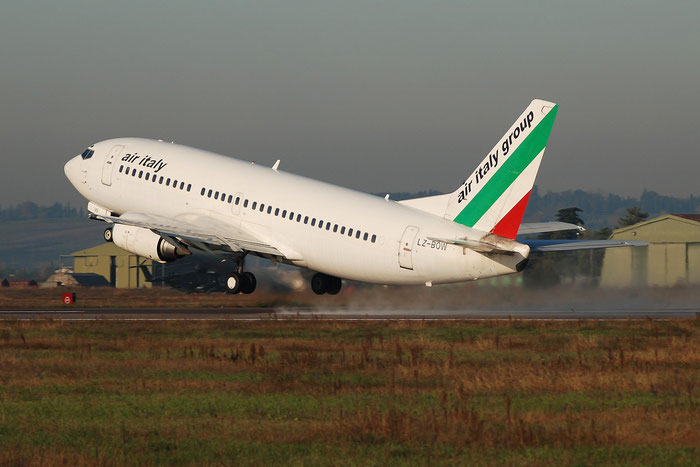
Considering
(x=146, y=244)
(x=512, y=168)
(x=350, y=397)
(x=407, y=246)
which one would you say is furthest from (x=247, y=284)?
(x=350, y=397)

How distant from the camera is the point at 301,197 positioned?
48.1m

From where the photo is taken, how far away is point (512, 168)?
41.5 m

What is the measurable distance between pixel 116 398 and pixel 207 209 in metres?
27.5

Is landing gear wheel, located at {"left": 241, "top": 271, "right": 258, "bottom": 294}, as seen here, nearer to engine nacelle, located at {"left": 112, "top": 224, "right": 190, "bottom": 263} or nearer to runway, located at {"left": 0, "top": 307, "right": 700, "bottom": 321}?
runway, located at {"left": 0, "top": 307, "right": 700, "bottom": 321}

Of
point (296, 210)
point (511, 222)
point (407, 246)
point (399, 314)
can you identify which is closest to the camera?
point (511, 222)

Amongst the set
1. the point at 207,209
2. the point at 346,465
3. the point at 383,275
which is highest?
the point at 207,209

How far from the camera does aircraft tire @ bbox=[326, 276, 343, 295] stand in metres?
53.6

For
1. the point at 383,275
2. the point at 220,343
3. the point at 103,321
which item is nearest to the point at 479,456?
the point at 220,343

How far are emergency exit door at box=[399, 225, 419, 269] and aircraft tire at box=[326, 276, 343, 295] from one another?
9.49 meters

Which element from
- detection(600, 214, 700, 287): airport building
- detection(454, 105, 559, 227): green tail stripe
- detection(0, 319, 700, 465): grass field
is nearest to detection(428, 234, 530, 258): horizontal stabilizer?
detection(454, 105, 559, 227): green tail stripe

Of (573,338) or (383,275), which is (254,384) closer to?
(573,338)

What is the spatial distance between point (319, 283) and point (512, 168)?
1541 centimetres

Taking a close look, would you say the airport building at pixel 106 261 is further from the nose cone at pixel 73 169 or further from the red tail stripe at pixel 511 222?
the red tail stripe at pixel 511 222

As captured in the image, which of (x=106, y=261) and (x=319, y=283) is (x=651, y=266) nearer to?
(x=319, y=283)
